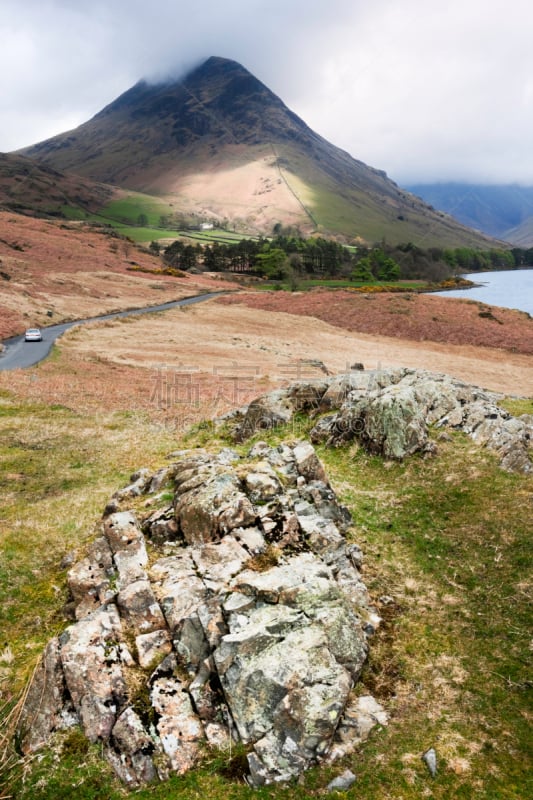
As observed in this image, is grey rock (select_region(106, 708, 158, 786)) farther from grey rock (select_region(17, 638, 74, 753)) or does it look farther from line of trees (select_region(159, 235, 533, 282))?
line of trees (select_region(159, 235, 533, 282))

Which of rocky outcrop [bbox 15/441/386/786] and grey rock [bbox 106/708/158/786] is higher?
rocky outcrop [bbox 15/441/386/786]

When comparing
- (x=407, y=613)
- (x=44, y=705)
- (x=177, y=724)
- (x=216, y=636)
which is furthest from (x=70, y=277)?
(x=177, y=724)

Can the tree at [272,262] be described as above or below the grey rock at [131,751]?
above


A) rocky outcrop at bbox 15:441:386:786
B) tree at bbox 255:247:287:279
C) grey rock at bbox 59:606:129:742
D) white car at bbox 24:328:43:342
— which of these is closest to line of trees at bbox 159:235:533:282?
tree at bbox 255:247:287:279

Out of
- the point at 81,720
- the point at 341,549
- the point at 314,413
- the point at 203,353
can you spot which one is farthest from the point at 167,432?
the point at 203,353

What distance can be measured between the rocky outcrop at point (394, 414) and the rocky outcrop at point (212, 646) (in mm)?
8800

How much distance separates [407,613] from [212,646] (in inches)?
237

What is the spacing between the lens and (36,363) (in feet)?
176

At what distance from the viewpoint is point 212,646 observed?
1059 cm

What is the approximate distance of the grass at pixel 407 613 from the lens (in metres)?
8.90

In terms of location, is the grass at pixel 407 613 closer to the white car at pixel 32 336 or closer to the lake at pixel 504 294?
the white car at pixel 32 336

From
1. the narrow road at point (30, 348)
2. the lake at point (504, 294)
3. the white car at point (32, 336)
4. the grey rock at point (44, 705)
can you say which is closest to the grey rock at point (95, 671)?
the grey rock at point (44, 705)

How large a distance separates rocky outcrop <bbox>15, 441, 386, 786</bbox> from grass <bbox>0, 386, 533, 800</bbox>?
46 centimetres

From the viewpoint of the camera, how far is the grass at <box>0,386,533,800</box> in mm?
8898
